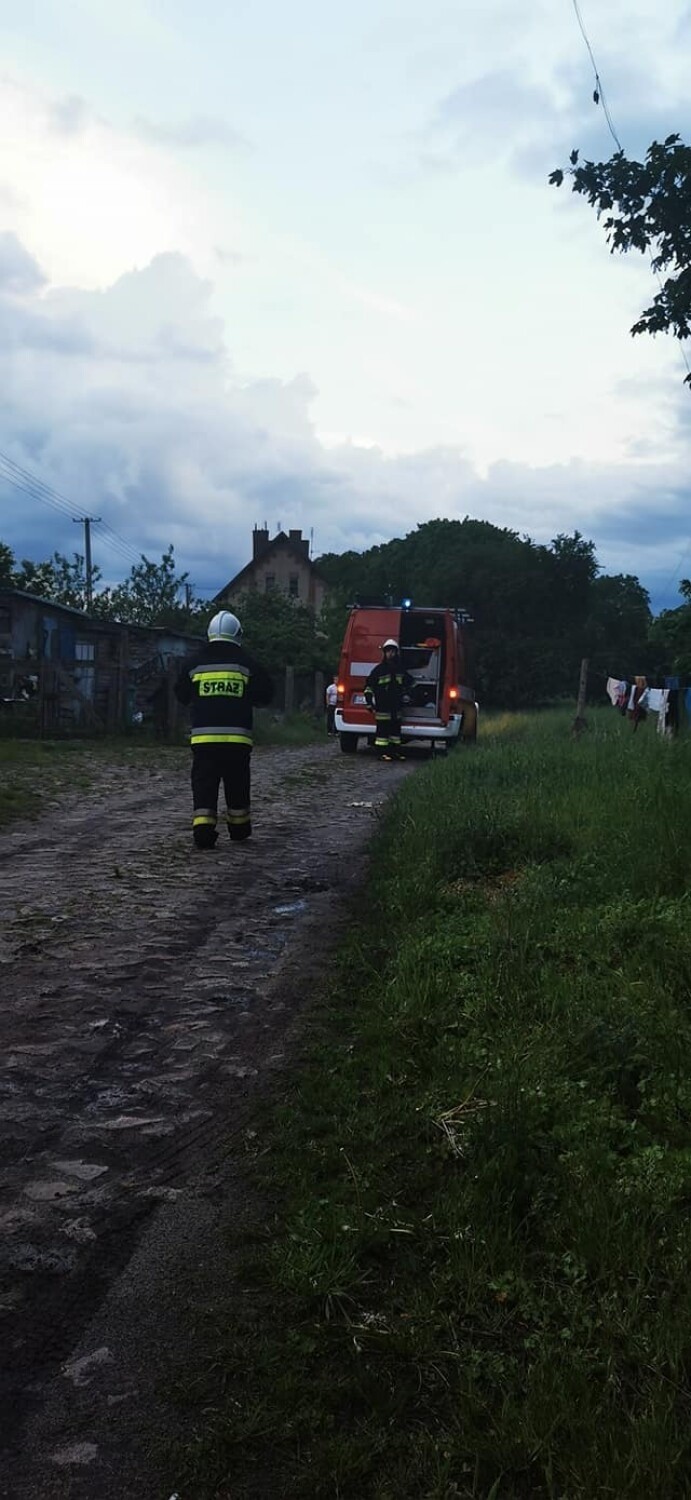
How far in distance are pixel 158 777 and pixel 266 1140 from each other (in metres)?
11.3

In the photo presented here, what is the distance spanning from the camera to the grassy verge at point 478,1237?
7.02 feet

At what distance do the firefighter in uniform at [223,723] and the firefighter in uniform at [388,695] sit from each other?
7196 mm

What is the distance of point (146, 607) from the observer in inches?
2329

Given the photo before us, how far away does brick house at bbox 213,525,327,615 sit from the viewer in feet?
248

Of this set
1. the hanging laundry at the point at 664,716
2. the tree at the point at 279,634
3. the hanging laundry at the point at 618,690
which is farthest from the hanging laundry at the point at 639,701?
the tree at the point at 279,634

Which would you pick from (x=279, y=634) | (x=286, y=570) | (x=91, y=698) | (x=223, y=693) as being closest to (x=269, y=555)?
(x=286, y=570)

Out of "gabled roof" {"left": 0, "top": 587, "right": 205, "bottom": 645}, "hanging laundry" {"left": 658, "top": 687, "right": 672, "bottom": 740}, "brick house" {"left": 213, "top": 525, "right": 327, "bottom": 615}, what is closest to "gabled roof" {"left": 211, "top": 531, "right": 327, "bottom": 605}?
"brick house" {"left": 213, "top": 525, "right": 327, "bottom": 615}

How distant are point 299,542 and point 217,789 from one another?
6962 cm

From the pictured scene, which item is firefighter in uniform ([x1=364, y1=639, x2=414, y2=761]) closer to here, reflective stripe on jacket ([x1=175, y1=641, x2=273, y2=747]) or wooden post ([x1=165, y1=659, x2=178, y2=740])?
wooden post ([x1=165, y1=659, x2=178, y2=740])

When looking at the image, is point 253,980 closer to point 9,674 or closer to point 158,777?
point 158,777

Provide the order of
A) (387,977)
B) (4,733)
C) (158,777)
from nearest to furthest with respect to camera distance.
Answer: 1. (387,977)
2. (158,777)
3. (4,733)

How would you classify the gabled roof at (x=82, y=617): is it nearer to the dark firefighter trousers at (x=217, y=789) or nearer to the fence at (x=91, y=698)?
the fence at (x=91, y=698)

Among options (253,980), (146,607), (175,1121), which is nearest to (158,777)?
(253,980)

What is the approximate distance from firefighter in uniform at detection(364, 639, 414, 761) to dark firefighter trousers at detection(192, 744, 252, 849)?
7472 mm
